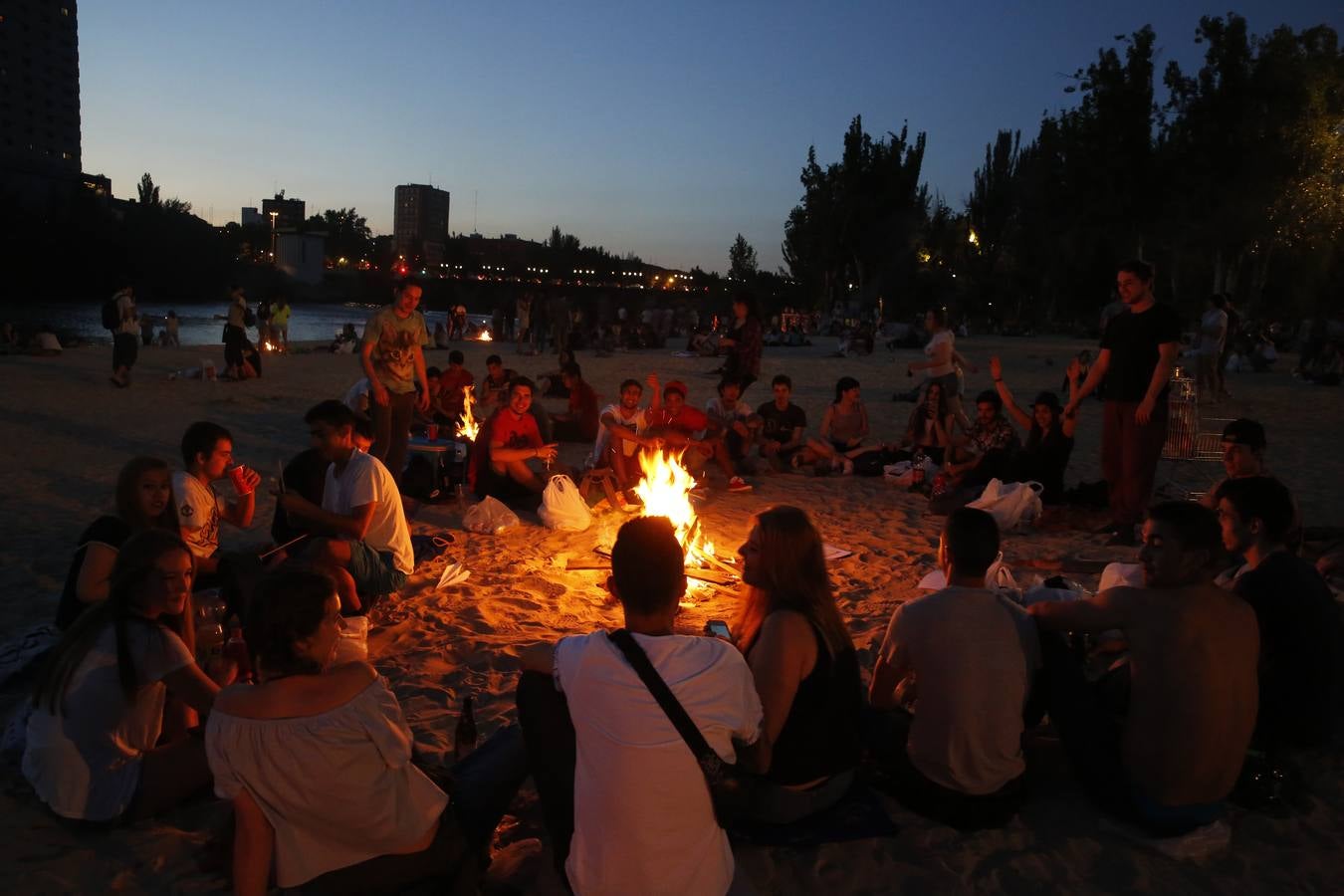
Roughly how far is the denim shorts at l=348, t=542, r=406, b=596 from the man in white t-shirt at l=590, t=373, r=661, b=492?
3353mm

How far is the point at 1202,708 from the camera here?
304cm

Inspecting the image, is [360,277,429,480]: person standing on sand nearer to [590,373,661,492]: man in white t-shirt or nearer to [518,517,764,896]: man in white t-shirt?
[590,373,661,492]: man in white t-shirt

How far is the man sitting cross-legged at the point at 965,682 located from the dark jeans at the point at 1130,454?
4185 mm

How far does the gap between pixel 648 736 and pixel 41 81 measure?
171715mm

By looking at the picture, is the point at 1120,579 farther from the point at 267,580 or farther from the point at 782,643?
the point at 267,580

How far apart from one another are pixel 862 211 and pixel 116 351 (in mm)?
37816

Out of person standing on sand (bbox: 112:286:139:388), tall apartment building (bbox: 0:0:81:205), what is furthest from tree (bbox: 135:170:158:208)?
person standing on sand (bbox: 112:286:139:388)

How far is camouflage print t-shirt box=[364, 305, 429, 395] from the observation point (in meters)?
7.81

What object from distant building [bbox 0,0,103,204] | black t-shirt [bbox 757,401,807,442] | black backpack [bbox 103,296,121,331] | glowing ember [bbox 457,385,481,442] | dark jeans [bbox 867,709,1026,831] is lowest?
dark jeans [bbox 867,709,1026,831]

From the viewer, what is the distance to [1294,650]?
353 centimetres

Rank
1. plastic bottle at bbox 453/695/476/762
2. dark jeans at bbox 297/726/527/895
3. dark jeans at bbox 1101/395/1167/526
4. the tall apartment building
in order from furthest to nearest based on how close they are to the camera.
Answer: the tall apartment building, dark jeans at bbox 1101/395/1167/526, plastic bottle at bbox 453/695/476/762, dark jeans at bbox 297/726/527/895

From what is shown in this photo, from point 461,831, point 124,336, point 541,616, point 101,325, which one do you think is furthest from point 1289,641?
point 101,325

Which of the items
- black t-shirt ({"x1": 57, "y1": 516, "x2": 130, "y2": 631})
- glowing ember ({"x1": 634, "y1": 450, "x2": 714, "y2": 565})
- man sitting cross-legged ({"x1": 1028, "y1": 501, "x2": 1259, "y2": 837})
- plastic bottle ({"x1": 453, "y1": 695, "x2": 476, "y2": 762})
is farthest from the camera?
glowing ember ({"x1": 634, "y1": 450, "x2": 714, "y2": 565})

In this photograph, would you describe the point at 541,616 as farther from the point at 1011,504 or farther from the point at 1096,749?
the point at 1011,504
